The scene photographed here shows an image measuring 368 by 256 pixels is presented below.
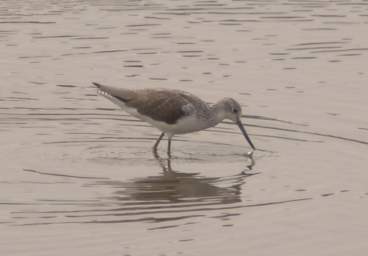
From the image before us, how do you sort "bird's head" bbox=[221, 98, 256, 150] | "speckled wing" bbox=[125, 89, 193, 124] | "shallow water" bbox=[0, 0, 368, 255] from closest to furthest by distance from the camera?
"shallow water" bbox=[0, 0, 368, 255]
"speckled wing" bbox=[125, 89, 193, 124]
"bird's head" bbox=[221, 98, 256, 150]

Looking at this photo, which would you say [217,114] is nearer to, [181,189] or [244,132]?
[244,132]

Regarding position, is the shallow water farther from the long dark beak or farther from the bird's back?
the bird's back

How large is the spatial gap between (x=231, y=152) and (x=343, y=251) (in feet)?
17.2

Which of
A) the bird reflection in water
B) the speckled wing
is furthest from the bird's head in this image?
the bird reflection in water

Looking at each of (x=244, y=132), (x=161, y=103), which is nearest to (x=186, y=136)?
(x=161, y=103)

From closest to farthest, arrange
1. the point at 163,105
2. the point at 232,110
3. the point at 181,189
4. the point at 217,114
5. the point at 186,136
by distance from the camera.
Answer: the point at 181,189
the point at 163,105
the point at 217,114
the point at 232,110
the point at 186,136

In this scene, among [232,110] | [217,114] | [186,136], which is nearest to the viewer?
[217,114]

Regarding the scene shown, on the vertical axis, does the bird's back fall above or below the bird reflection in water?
above

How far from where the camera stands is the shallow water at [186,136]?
48.2 feet

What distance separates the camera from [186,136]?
67.9 ft

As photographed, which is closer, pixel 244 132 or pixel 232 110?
pixel 244 132

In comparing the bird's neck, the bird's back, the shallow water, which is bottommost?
the shallow water

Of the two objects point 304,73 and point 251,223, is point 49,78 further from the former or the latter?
point 251,223

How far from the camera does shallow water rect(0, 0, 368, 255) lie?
14.7 meters
